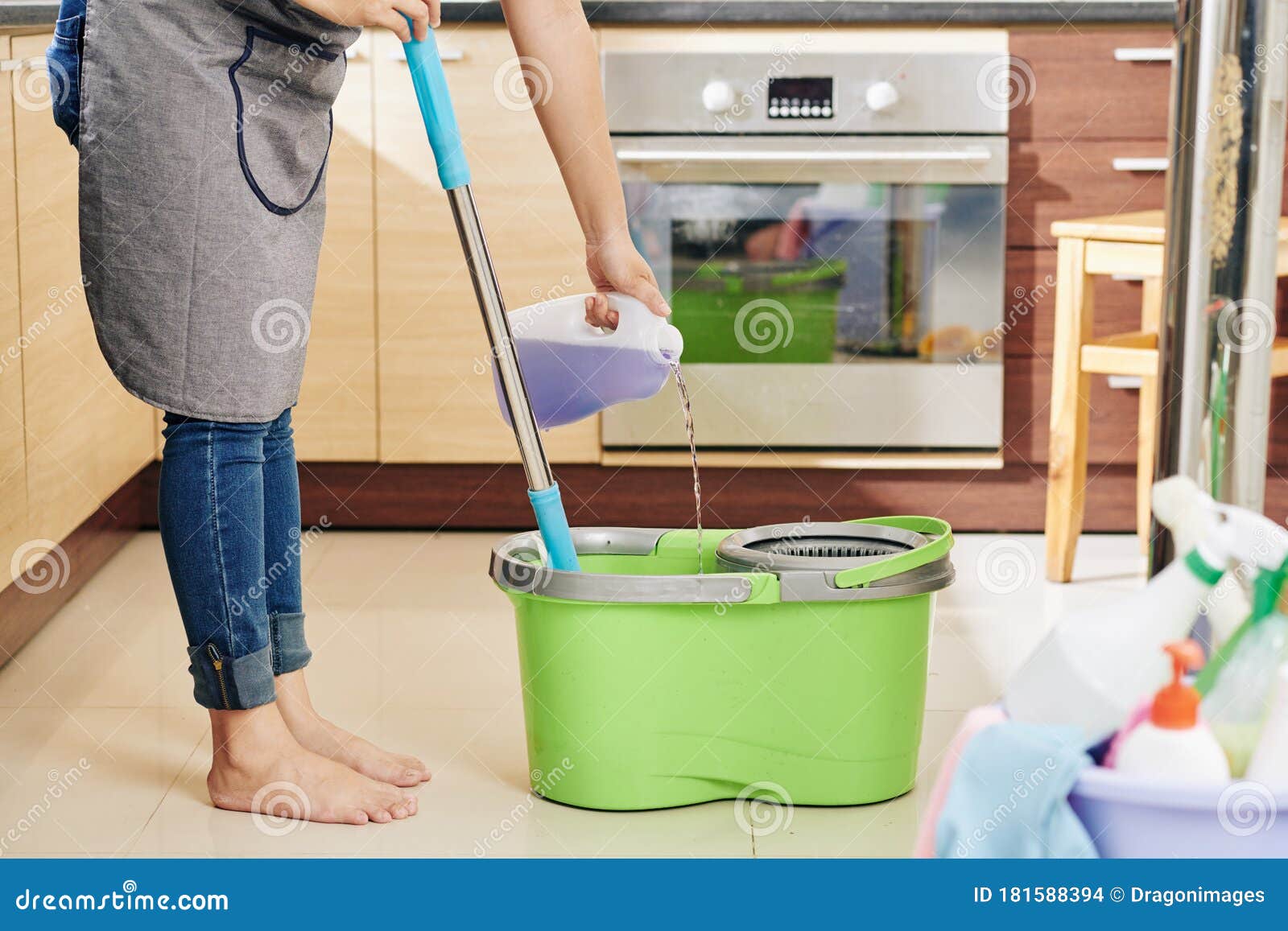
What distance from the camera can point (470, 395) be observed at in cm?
240

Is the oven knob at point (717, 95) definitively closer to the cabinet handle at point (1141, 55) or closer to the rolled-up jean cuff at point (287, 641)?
the cabinet handle at point (1141, 55)

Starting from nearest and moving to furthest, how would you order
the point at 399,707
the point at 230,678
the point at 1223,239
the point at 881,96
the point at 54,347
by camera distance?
the point at 1223,239, the point at 230,678, the point at 399,707, the point at 54,347, the point at 881,96

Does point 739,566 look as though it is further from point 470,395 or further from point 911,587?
point 470,395

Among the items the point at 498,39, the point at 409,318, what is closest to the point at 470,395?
the point at 409,318

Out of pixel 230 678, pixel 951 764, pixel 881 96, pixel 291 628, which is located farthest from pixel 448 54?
pixel 951 764

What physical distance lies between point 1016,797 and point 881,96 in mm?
1810

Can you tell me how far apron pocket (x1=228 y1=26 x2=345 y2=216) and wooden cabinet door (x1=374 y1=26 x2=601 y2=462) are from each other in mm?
1006

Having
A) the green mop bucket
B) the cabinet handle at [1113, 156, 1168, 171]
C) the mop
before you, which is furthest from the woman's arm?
the cabinet handle at [1113, 156, 1168, 171]

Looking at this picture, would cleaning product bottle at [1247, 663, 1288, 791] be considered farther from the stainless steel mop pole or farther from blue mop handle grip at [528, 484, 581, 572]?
blue mop handle grip at [528, 484, 581, 572]

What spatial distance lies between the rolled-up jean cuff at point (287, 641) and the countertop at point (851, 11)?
3.85 ft

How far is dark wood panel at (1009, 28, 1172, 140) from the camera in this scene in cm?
229

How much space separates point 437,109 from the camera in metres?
1.25

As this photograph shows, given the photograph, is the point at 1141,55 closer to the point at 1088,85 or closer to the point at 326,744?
the point at 1088,85

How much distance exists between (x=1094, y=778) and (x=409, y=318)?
6.27 feet
